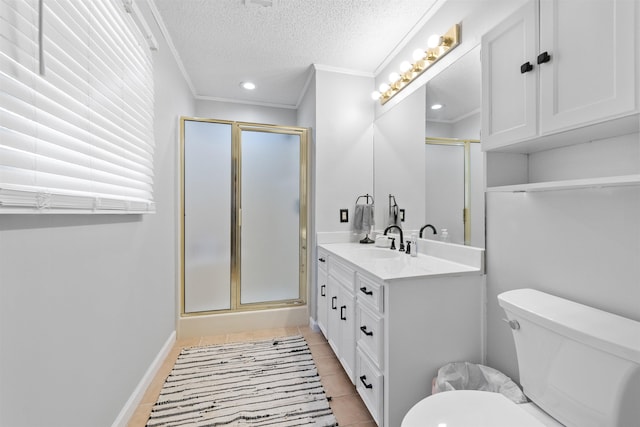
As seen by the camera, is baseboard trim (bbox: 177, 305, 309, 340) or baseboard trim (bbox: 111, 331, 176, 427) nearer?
baseboard trim (bbox: 111, 331, 176, 427)

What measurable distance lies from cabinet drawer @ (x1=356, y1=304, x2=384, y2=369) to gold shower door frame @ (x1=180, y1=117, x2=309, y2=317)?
4.30 feet

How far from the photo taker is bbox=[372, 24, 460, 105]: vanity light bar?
5.43ft

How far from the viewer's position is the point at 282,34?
2125mm

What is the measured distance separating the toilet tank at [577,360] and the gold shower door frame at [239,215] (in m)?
2.00

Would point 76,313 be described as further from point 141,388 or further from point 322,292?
point 322,292

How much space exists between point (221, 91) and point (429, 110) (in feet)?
8.15

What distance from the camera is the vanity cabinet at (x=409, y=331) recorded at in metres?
1.26

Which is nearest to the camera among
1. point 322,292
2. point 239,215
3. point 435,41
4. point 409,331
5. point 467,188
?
point 409,331

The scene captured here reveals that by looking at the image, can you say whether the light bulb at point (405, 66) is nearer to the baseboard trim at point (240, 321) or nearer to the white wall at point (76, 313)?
the white wall at point (76, 313)

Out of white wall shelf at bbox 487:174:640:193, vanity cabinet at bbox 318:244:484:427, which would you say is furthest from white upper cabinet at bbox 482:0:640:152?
vanity cabinet at bbox 318:244:484:427

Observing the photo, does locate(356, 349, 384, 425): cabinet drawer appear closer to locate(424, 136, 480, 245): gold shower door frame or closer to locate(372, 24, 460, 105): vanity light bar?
locate(424, 136, 480, 245): gold shower door frame

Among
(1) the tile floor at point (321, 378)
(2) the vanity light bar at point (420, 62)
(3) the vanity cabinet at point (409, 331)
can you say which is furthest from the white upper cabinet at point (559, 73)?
(1) the tile floor at point (321, 378)

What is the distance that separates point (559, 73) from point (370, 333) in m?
1.35

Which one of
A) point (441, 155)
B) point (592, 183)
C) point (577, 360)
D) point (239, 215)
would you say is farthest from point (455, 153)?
point (239, 215)
